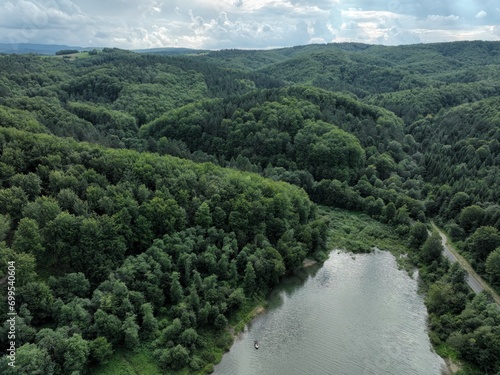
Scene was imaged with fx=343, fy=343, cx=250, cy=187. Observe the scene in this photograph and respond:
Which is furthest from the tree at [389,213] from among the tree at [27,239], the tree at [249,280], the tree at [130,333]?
the tree at [27,239]

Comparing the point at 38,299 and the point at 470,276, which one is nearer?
the point at 38,299

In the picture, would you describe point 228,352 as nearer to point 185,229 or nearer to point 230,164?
point 185,229

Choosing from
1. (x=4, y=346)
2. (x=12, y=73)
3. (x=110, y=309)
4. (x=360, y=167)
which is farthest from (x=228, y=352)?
(x=12, y=73)

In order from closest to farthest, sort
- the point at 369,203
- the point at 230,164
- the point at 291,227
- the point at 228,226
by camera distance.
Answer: the point at 228,226 → the point at 291,227 → the point at 369,203 → the point at 230,164

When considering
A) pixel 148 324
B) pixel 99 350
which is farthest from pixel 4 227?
pixel 148 324

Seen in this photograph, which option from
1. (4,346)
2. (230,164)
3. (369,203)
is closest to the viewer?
(4,346)

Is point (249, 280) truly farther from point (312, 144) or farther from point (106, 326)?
point (312, 144)
